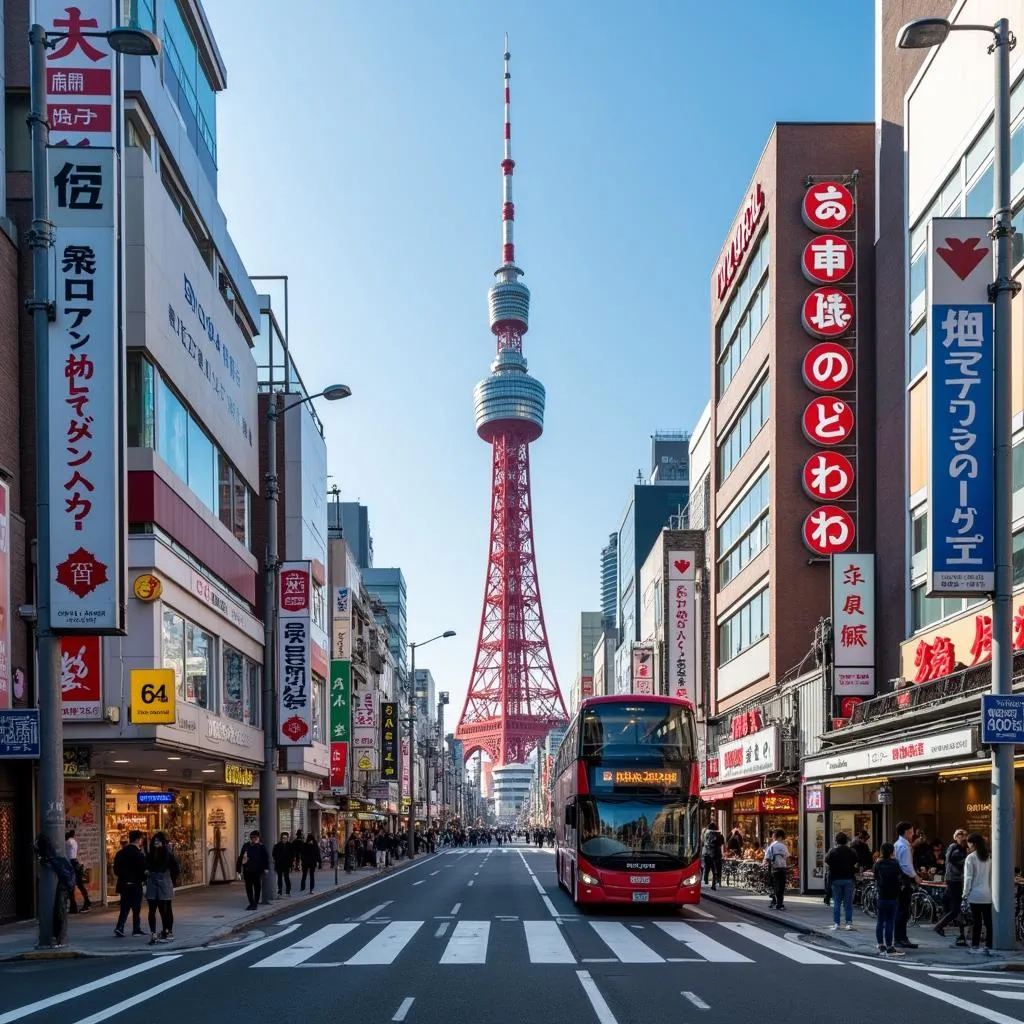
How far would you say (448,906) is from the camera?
29078 mm

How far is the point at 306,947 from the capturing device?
788 inches

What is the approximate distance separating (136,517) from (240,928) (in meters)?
8.59

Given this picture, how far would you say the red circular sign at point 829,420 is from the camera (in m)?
37.0

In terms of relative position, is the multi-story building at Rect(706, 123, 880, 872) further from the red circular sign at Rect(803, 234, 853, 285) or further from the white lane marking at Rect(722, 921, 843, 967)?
the white lane marking at Rect(722, 921, 843, 967)

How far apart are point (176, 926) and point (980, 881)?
1370cm

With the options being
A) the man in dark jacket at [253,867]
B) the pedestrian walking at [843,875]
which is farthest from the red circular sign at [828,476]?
the man in dark jacket at [253,867]

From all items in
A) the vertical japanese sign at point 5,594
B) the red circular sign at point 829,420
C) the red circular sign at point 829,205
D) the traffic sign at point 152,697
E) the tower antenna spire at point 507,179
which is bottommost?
the traffic sign at point 152,697

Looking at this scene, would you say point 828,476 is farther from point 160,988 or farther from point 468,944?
point 160,988

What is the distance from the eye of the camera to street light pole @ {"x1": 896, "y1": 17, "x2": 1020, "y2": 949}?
17656 mm

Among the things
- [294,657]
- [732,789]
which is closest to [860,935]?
[732,789]

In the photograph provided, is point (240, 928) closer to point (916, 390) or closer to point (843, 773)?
point (843, 773)

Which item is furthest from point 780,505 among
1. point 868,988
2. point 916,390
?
point 868,988

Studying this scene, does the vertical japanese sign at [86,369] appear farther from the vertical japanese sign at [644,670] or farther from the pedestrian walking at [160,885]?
the vertical japanese sign at [644,670]

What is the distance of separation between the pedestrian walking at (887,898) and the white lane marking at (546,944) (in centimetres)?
432
